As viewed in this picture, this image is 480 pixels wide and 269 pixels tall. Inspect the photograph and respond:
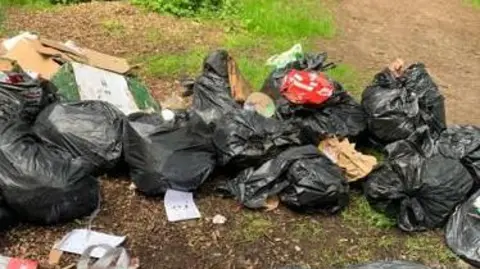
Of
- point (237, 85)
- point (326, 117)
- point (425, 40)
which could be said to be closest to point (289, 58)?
point (237, 85)

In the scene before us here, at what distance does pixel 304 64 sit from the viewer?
191 inches

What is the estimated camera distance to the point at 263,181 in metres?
4.15

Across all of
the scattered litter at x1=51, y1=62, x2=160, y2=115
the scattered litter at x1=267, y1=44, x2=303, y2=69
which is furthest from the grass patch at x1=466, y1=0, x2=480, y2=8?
the scattered litter at x1=51, y1=62, x2=160, y2=115

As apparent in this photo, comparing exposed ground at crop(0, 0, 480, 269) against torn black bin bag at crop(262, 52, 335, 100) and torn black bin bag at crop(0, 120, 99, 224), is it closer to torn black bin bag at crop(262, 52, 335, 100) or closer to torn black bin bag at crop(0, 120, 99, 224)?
torn black bin bag at crop(0, 120, 99, 224)

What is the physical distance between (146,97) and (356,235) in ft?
5.91

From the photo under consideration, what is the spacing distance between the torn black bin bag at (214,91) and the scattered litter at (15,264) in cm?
151

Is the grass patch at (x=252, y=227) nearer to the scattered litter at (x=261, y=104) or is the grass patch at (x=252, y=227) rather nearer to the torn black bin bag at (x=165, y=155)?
the torn black bin bag at (x=165, y=155)

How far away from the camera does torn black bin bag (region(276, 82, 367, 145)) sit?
14.8 ft

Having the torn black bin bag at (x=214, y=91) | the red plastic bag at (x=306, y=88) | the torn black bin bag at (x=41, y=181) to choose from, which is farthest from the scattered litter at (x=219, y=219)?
the red plastic bag at (x=306, y=88)

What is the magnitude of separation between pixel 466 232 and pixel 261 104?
150 cm

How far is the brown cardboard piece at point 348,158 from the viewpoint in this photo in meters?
4.35

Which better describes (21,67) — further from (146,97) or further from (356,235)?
(356,235)

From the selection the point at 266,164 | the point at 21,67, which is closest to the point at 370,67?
the point at 266,164

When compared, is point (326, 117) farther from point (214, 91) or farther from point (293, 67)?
point (214, 91)
